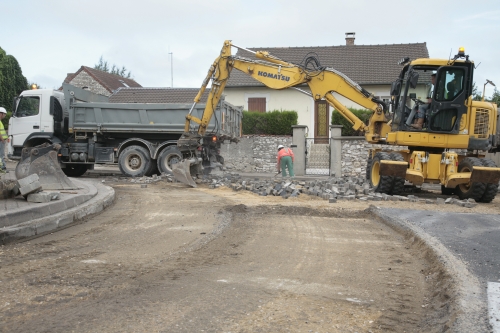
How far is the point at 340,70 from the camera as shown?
31797mm

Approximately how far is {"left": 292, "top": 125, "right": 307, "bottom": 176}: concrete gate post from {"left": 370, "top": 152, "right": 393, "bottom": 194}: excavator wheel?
28.9 ft

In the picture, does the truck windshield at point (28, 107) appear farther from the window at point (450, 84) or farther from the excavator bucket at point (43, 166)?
the window at point (450, 84)

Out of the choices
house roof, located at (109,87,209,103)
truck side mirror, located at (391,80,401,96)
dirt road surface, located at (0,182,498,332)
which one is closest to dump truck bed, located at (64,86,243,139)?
truck side mirror, located at (391,80,401,96)

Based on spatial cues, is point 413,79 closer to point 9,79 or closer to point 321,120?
point 321,120

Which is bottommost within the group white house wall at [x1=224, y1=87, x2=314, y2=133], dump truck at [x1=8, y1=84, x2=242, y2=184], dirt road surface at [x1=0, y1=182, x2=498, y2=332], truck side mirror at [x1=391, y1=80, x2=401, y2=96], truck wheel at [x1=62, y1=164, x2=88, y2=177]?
truck wheel at [x1=62, y1=164, x2=88, y2=177]

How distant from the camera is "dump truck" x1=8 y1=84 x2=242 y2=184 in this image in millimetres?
17719

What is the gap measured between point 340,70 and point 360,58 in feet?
5.36

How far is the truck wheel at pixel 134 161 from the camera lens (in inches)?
700

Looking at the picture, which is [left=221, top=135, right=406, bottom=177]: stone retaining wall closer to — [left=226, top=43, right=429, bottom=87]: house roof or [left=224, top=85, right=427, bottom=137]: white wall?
[left=224, top=85, right=427, bottom=137]: white wall

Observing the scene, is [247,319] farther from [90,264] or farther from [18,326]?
[90,264]

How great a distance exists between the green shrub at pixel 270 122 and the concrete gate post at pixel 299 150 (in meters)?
3.83

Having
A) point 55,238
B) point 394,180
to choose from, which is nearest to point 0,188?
point 55,238

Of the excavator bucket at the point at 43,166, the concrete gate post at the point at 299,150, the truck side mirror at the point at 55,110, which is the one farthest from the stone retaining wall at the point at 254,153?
the excavator bucket at the point at 43,166

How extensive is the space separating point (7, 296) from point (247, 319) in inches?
78.0
